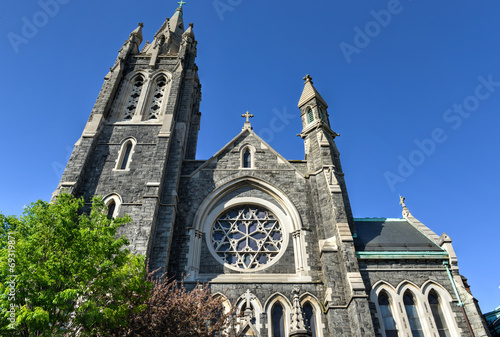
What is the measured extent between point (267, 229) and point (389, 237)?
4703mm

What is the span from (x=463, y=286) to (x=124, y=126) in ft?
49.3

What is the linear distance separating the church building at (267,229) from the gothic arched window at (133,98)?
0.09 m

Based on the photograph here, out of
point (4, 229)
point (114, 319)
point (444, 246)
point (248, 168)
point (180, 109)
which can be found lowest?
point (114, 319)

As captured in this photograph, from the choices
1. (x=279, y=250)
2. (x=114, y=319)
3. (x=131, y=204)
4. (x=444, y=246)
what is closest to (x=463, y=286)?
(x=444, y=246)

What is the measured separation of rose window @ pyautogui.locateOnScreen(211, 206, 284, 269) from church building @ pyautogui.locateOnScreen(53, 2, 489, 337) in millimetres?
44

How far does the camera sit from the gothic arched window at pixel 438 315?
11023mm

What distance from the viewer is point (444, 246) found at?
498 inches

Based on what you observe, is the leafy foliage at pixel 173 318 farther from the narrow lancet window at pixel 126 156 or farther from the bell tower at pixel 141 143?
the narrow lancet window at pixel 126 156

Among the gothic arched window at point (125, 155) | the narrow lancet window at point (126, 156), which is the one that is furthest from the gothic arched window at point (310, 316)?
the narrow lancet window at point (126, 156)

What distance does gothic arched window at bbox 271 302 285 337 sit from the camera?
11.3 m

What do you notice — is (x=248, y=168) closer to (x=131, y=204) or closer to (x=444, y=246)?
(x=131, y=204)

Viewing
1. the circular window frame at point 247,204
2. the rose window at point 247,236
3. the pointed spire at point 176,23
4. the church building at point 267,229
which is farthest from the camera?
the pointed spire at point 176,23

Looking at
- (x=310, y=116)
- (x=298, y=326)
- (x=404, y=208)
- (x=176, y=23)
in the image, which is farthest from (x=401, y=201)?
(x=176, y=23)

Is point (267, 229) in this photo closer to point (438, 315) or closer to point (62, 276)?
point (438, 315)
